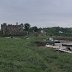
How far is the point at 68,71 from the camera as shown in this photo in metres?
17.6

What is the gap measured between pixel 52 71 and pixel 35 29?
102 m

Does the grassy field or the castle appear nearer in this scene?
the grassy field

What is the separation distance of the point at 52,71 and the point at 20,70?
2.30 m

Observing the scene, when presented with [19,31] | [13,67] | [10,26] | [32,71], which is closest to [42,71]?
[32,71]

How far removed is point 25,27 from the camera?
119 metres

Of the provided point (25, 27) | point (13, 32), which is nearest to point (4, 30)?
point (13, 32)

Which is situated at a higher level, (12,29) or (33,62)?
(33,62)

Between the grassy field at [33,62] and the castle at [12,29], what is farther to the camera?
the castle at [12,29]

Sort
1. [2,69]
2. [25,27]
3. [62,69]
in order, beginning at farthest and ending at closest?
[25,27], [62,69], [2,69]

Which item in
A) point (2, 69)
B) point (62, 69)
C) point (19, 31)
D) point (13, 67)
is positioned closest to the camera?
point (2, 69)

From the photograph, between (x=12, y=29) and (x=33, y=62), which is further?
(x=12, y=29)

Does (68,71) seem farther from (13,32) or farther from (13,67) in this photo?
(13,32)

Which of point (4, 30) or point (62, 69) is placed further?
point (4, 30)

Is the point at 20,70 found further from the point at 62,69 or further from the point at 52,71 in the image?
the point at 62,69
